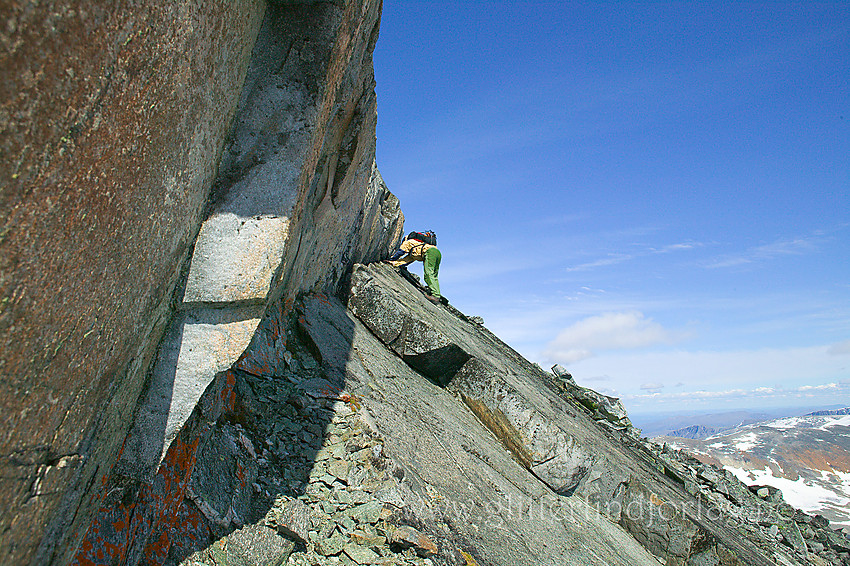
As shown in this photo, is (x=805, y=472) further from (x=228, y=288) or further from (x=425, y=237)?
(x=228, y=288)

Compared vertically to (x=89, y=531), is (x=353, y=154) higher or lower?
higher

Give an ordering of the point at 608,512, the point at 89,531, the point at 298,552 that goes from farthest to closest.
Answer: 1. the point at 608,512
2. the point at 298,552
3. the point at 89,531

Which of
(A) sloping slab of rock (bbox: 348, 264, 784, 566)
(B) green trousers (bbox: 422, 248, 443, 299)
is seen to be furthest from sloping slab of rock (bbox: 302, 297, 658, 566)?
(B) green trousers (bbox: 422, 248, 443, 299)

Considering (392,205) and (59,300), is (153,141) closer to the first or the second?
(59,300)

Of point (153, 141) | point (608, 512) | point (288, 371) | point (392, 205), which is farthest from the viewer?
point (392, 205)

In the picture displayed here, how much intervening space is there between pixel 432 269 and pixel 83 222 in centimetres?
983

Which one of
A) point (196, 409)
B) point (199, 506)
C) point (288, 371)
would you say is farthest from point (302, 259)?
point (199, 506)

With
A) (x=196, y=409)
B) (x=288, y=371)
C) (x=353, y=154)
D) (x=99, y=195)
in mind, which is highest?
(x=353, y=154)

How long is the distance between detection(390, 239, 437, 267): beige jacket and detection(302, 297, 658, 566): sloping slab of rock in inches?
190

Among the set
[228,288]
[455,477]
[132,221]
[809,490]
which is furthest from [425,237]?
[809,490]

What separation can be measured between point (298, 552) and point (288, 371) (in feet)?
6.92

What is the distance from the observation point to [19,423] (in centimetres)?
191

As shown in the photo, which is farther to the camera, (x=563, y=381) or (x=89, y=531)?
(x=563, y=381)

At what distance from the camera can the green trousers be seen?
11.6 metres
